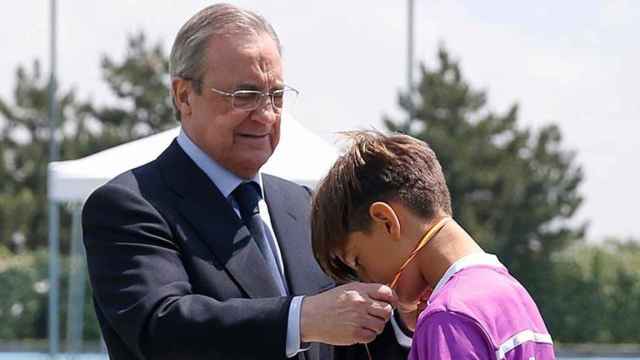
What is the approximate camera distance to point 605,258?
23.7 metres

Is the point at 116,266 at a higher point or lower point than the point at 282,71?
lower

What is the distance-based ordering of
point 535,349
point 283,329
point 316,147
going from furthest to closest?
point 316,147
point 283,329
point 535,349

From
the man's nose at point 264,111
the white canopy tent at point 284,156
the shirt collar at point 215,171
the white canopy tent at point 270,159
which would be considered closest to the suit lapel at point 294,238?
the shirt collar at point 215,171

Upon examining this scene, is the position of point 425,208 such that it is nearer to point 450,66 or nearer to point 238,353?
point 238,353

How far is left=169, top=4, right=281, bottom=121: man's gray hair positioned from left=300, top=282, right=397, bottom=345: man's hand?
2.15ft

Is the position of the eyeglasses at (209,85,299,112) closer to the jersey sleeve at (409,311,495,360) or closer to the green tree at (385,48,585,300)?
the jersey sleeve at (409,311,495,360)

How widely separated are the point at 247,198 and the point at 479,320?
3.29 feet

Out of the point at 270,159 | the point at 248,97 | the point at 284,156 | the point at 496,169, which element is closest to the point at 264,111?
the point at 248,97

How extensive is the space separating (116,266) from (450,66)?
2265 cm

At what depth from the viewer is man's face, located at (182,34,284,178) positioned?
9.84ft

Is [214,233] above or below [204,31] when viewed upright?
below

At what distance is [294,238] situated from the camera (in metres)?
3.18

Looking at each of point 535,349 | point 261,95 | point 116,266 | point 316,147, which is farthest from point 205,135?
point 316,147

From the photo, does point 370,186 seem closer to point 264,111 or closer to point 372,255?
point 372,255
